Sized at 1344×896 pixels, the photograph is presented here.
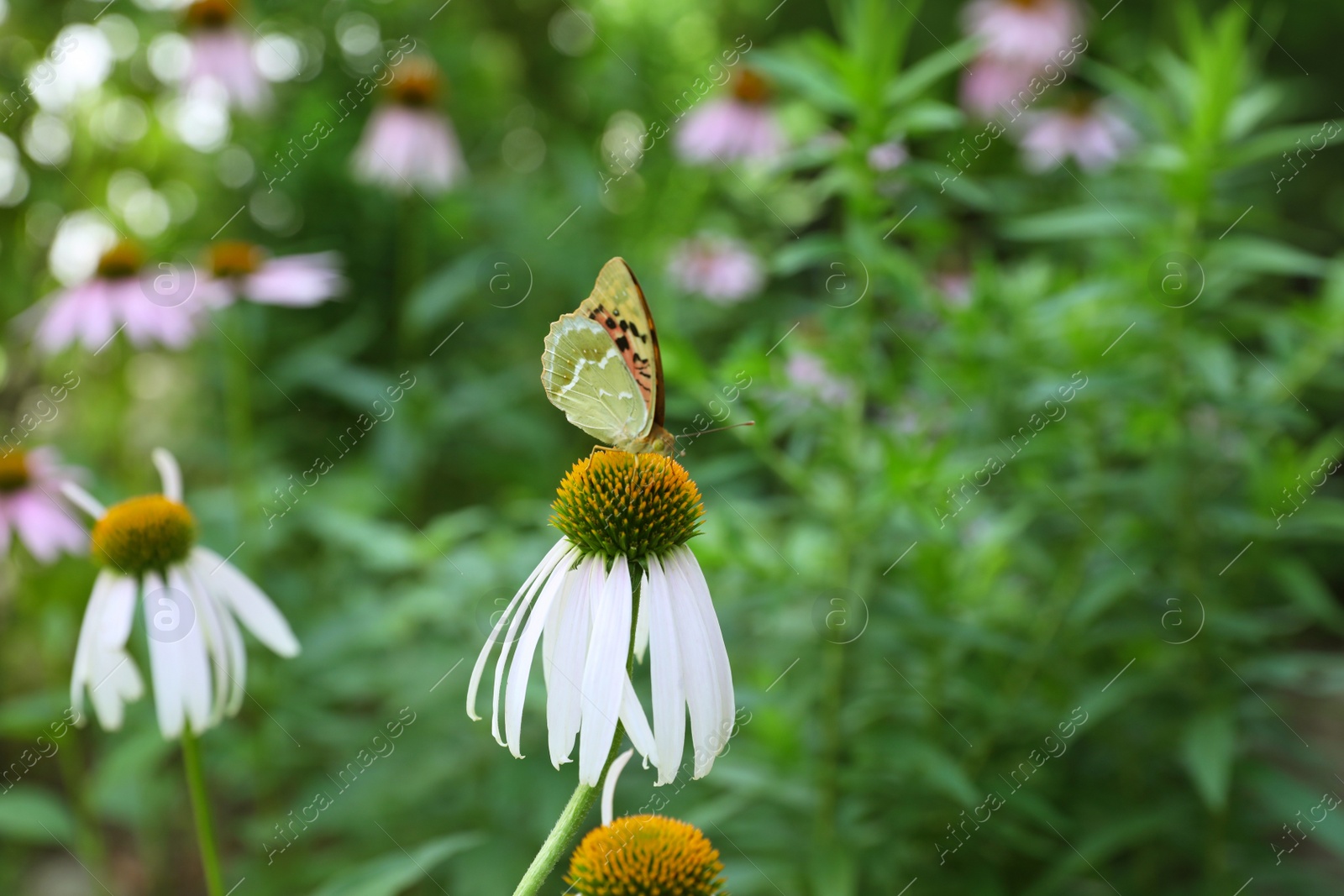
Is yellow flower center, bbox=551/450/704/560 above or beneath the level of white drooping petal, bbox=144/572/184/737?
beneath

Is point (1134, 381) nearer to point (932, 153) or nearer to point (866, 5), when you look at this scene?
point (866, 5)

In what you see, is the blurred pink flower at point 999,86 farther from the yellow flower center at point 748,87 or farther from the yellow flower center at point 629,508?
the yellow flower center at point 629,508

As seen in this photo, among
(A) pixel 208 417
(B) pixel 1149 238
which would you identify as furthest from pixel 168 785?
(B) pixel 1149 238

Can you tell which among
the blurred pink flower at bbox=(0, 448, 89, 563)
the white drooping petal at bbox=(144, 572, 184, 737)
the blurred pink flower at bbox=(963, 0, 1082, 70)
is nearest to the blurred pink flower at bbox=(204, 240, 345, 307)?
the blurred pink flower at bbox=(0, 448, 89, 563)

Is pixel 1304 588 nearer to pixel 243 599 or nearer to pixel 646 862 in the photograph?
pixel 646 862

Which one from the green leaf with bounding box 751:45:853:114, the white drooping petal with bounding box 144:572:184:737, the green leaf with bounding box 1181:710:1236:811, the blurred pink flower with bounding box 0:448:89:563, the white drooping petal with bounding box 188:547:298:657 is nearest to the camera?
the white drooping petal with bounding box 144:572:184:737

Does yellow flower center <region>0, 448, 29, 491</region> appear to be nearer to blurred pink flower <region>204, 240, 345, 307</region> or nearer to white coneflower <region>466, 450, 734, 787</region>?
blurred pink flower <region>204, 240, 345, 307</region>

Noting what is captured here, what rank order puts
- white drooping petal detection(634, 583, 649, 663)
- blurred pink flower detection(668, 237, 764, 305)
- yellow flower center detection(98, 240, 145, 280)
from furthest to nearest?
1. blurred pink flower detection(668, 237, 764, 305)
2. yellow flower center detection(98, 240, 145, 280)
3. white drooping petal detection(634, 583, 649, 663)

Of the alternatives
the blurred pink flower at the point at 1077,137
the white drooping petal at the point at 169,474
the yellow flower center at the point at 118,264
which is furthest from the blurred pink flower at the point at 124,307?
the blurred pink flower at the point at 1077,137
